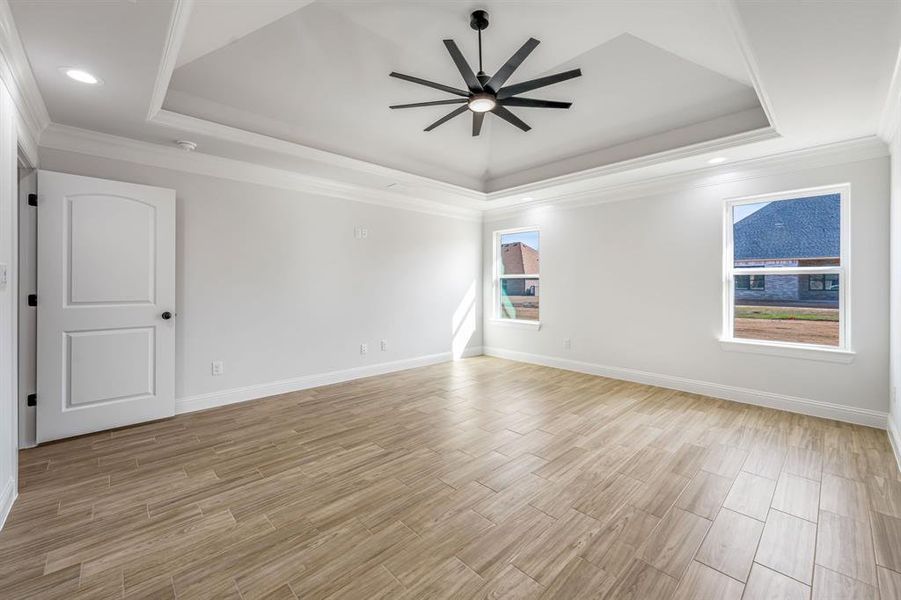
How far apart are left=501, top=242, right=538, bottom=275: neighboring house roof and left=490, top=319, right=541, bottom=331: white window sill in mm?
765

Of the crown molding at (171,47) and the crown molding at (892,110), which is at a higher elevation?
the crown molding at (171,47)

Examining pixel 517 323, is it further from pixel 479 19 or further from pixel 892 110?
pixel 892 110

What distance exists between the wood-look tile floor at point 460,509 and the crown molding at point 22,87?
88.6 inches

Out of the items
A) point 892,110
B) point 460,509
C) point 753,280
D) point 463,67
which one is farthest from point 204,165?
point 753,280

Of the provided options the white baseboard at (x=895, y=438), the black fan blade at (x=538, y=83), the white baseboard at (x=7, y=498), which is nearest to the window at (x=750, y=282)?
the white baseboard at (x=895, y=438)

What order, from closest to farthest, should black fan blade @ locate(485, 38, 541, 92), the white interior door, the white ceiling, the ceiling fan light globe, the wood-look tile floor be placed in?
the wood-look tile floor → the white ceiling → black fan blade @ locate(485, 38, 541, 92) → the ceiling fan light globe → the white interior door

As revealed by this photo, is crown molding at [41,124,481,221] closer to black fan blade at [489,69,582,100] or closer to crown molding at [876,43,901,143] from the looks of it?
black fan blade at [489,69,582,100]

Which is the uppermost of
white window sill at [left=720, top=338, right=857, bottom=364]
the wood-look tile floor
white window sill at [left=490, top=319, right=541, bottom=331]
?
white window sill at [left=490, top=319, right=541, bottom=331]

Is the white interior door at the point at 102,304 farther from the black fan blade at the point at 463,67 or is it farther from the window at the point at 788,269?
the window at the point at 788,269

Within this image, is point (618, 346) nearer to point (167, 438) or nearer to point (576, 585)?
point (576, 585)

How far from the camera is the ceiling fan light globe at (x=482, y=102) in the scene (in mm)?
2889

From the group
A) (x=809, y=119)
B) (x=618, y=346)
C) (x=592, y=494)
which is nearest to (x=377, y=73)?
(x=809, y=119)

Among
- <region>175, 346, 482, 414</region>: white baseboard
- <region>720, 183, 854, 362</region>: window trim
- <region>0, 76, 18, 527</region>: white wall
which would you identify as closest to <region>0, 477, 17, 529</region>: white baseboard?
<region>0, 76, 18, 527</region>: white wall

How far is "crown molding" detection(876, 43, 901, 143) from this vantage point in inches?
89.4
